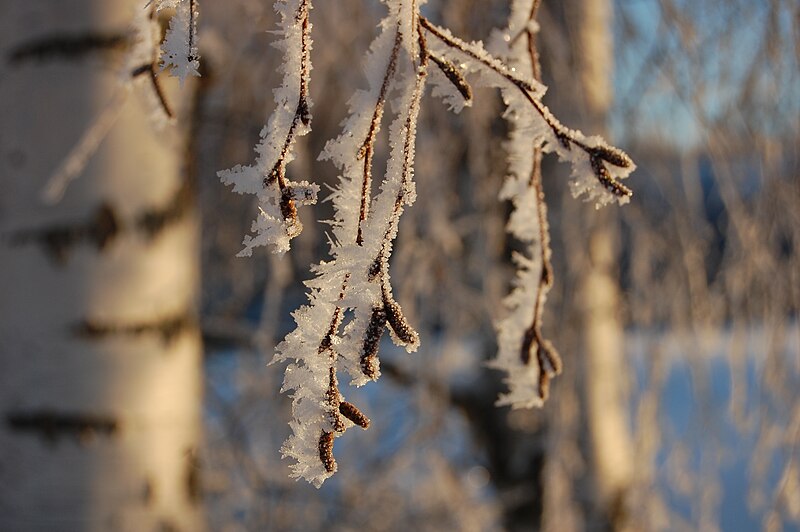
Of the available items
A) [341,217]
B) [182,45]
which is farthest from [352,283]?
[182,45]

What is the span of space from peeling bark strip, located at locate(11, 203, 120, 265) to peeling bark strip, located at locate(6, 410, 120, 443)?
0.65ft

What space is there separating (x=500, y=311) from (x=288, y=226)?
1.31 metres

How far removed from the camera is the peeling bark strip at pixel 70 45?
39.7 inches

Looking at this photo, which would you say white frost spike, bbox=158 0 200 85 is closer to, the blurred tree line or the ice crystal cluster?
the ice crystal cluster

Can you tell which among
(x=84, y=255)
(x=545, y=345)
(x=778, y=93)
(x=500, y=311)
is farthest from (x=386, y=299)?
(x=778, y=93)

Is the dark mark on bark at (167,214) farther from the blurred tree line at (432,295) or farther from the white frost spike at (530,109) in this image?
the white frost spike at (530,109)

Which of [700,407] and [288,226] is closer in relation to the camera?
[288,226]

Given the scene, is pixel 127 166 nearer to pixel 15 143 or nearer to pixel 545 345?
pixel 15 143

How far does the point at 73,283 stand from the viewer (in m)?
1.02

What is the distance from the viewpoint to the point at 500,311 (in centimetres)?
161

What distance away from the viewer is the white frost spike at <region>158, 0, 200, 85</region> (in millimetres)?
351

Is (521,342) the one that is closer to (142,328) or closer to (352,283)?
(352,283)

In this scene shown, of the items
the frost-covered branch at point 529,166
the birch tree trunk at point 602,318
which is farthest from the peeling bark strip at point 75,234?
the birch tree trunk at point 602,318

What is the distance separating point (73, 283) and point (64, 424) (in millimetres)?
181
